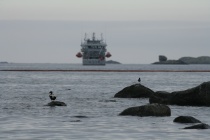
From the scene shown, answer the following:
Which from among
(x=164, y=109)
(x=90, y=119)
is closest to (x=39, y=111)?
(x=90, y=119)

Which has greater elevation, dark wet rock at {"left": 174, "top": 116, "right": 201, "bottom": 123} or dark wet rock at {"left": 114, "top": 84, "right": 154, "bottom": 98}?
dark wet rock at {"left": 114, "top": 84, "right": 154, "bottom": 98}

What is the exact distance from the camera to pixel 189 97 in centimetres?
4084

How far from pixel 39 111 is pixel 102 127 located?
10.1m

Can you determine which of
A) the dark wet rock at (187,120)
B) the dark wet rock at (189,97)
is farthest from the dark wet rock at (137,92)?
the dark wet rock at (187,120)

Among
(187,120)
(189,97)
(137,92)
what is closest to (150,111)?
(187,120)

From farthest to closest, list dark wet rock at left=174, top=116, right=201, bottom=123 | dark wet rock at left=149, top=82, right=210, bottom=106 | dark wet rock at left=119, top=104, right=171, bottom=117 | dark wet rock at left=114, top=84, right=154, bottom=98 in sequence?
dark wet rock at left=114, top=84, right=154, bottom=98, dark wet rock at left=149, top=82, right=210, bottom=106, dark wet rock at left=119, top=104, right=171, bottom=117, dark wet rock at left=174, top=116, right=201, bottom=123

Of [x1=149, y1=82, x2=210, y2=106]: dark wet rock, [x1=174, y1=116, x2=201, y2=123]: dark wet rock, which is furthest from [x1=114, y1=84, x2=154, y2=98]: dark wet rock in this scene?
[x1=174, y1=116, x2=201, y2=123]: dark wet rock

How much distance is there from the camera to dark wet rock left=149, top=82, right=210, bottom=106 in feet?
130

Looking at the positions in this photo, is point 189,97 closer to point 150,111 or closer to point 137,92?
point 150,111

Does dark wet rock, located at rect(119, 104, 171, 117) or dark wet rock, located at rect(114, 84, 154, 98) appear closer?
dark wet rock, located at rect(119, 104, 171, 117)

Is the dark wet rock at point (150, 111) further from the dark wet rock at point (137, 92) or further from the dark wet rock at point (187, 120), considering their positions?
the dark wet rock at point (137, 92)

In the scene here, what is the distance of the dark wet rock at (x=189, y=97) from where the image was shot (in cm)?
3969

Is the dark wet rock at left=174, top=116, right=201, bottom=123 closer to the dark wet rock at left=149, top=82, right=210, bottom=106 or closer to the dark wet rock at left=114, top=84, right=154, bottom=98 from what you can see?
the dark wet rock at left=149, top=82, right=210, bottom=106

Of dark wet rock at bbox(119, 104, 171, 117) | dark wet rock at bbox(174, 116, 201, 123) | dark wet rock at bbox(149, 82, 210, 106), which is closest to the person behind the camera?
dark wet rock at bbox(174, 116, 201, 123)
